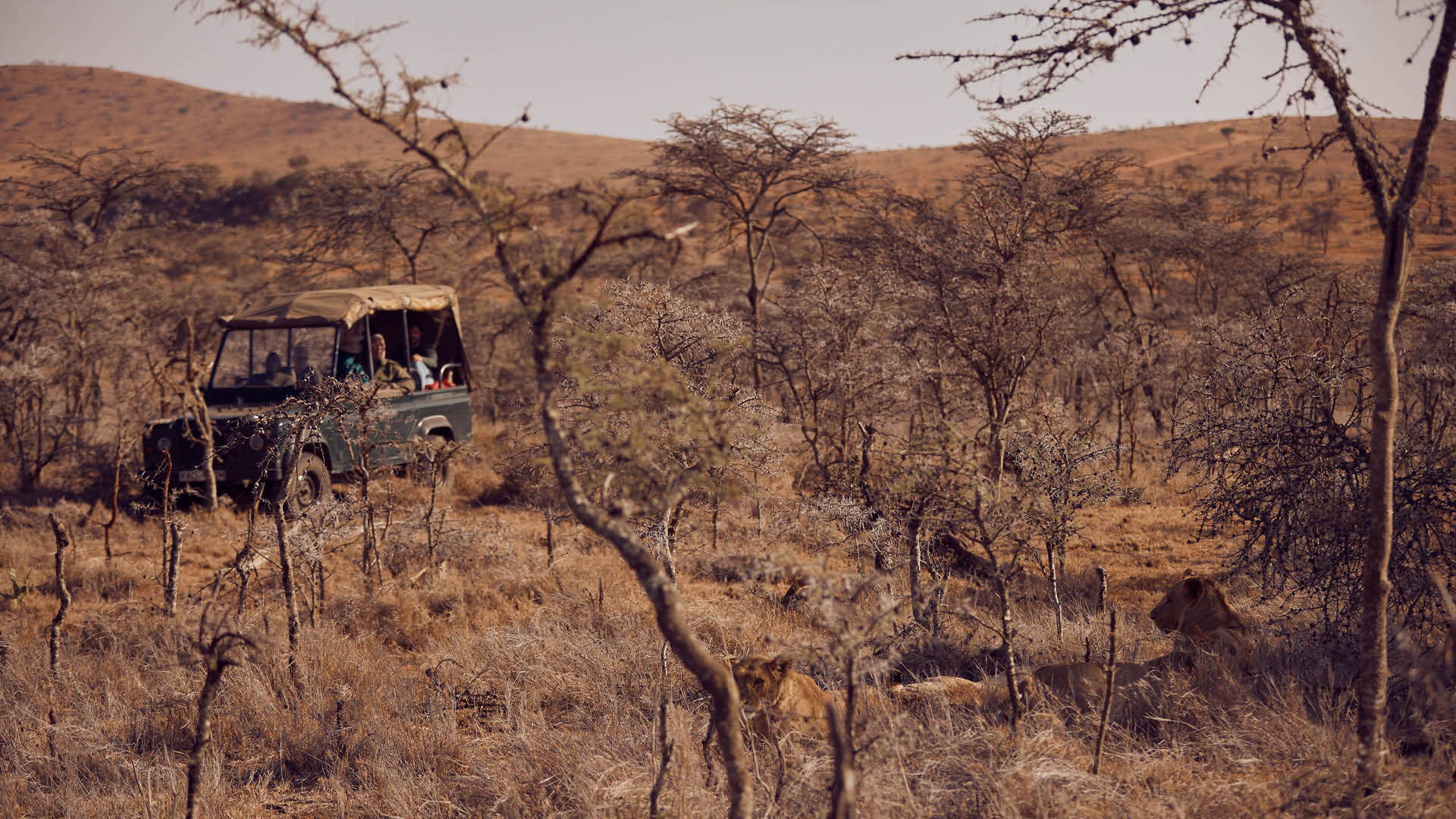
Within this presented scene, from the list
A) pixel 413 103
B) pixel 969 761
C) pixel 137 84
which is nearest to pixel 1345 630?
pixel 969 761

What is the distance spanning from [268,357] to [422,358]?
1.73 m

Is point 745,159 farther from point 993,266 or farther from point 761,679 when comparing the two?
point 761,679

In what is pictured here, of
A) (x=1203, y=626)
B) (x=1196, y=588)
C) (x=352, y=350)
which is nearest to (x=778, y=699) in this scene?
(x=1203, y=626)

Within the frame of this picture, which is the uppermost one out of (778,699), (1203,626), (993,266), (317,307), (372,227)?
(372,227)

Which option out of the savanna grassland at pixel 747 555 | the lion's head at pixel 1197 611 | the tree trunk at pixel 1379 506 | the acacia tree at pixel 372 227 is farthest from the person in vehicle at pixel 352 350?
the tree trunk at pixel 1379 506

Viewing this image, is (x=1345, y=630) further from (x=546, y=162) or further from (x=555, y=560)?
(x=546, y=162)

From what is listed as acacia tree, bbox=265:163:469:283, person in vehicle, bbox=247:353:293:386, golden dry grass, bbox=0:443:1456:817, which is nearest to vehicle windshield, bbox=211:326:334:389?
person in vehicle, bbox=247:353:293:386

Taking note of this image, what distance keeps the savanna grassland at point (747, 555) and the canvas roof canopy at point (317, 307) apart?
1537mm

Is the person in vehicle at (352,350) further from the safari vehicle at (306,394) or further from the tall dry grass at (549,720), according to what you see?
the tall dry grass at (549,720)

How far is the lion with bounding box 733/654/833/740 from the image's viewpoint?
13.3 feet

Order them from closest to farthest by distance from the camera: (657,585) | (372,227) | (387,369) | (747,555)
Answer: (657,585), (747,555), (387,369), (372,227)

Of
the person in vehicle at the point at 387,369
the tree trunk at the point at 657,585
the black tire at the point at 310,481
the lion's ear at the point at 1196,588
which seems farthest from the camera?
the person in vehicle at the point at 387,369

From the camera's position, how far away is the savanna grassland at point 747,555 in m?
3.49

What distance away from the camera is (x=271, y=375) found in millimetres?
9328
